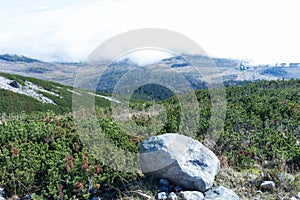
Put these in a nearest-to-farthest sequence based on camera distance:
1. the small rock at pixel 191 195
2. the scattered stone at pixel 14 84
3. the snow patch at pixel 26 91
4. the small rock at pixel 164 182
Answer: the small rock at pixel 191 195
the small rock at pixel 164 182
the snow patch at pixel 26 91
the scattered stone at pixel 14 84

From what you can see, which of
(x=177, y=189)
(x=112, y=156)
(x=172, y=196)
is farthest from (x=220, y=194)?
(x=112, y=156)

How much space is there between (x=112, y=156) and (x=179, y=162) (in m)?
1.67

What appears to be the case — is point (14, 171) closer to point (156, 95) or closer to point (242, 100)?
point (242, 100)

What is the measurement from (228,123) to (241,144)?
1857 millimetres

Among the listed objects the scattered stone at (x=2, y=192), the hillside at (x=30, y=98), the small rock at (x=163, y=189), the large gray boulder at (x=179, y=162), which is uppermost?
the large gray boulder at (x=179, y=162)

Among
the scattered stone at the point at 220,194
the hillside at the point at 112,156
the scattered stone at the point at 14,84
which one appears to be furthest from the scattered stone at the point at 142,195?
the scattered stone at the point at 14,84

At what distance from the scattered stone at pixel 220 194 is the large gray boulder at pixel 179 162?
0.16m

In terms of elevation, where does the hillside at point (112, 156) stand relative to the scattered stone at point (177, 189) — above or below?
above

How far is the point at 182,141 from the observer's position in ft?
27.2

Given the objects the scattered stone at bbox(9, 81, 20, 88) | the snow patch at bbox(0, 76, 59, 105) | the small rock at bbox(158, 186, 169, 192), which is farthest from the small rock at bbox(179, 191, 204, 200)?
the scattered stone at bbox(9, 81, 20, 88)

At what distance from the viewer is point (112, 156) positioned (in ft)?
27.0

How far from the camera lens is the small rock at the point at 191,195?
737cm

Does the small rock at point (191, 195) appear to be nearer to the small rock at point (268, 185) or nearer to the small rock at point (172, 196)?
the small rock at point (172, 196)

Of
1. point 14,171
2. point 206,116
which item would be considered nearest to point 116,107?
point 206,116
